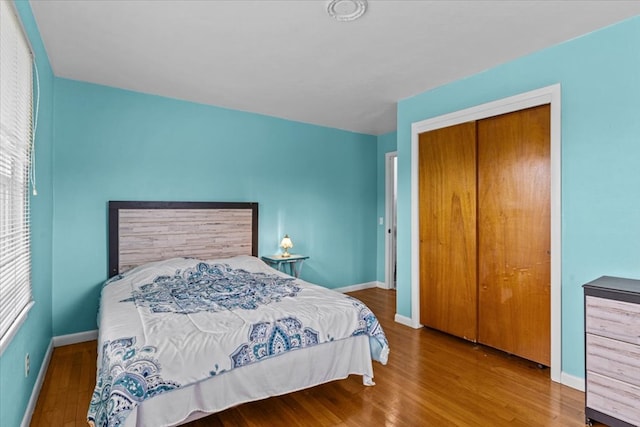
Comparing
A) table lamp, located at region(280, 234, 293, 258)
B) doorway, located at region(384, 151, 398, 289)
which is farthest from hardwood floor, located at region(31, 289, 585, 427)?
doorway, located at region(384, 151, 398, 289)

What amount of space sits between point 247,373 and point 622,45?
3153 mm

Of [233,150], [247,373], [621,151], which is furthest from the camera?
[233,150]

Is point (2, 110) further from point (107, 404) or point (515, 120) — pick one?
point (515, 120)

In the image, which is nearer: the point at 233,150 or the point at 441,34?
the point at 441,34

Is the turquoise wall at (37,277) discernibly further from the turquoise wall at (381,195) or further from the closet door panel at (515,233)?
the turquoise wall at (381,195)

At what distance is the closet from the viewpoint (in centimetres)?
273

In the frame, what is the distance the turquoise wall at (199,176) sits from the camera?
329 cm

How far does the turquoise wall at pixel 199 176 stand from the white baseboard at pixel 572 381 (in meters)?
3.06

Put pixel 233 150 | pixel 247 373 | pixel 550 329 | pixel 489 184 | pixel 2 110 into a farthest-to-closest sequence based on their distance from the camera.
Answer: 1. pixel 233 150
2. pixel 489 184
3. pixel 550 329
4. pixel 247 373
5. pixel 2 110

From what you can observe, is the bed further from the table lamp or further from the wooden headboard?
the table lamp

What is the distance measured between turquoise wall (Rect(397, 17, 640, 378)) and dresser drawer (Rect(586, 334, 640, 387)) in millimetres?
436

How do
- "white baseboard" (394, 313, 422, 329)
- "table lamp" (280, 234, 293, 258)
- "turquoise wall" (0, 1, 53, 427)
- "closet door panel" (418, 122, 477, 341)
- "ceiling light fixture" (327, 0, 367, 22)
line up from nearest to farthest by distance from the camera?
"turquoise wall" (0, 1, 53, 427) < "ceiling light fixture" (327, 0, 367, 22) < "closet door panel" (418, 122, 477, 341) < "white baseboard" (394, 313, 422, 329) < "table lamp" (280, 234, 293, 258)

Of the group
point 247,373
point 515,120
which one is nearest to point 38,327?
point 247,373

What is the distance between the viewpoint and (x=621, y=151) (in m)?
2.28
